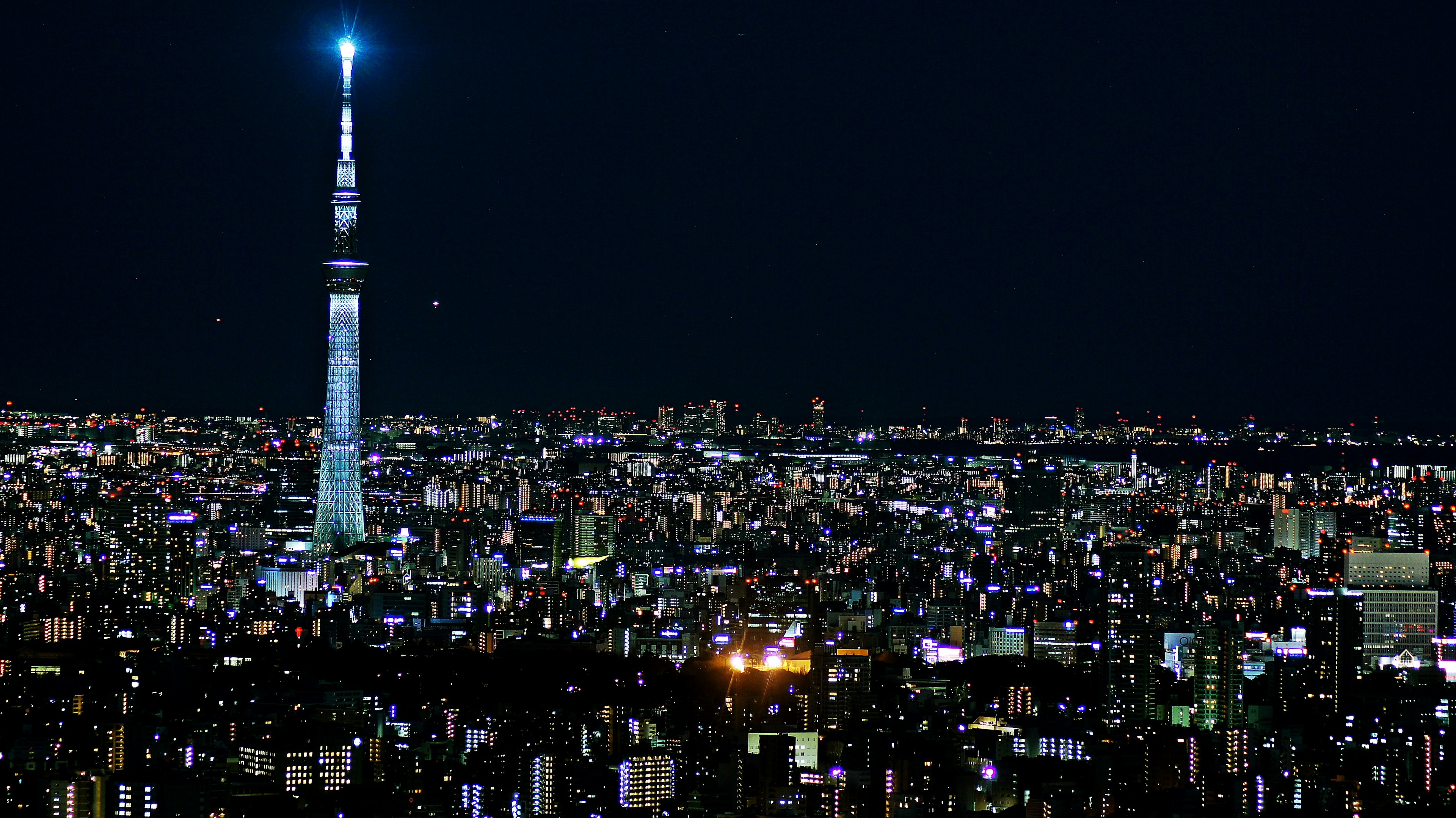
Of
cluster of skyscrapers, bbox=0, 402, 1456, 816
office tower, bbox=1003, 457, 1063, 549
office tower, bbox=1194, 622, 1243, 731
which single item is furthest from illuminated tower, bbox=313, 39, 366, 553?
office tower, bbox=1194, 622, 1243, 731

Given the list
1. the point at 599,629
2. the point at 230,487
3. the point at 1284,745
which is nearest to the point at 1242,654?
the point at 1284,745

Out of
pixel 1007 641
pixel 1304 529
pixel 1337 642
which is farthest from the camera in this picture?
pixel 1304 529

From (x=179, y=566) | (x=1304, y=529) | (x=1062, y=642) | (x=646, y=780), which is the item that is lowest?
(x=646, y=780)

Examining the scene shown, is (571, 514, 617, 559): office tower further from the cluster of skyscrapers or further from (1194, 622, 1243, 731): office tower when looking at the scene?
(1194, 622, 1243, 731): office tower

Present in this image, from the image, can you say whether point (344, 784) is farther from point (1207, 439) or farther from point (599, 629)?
point (1207, 439)

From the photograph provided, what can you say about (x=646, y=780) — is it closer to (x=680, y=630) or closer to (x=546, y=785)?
(x=546, y=785)

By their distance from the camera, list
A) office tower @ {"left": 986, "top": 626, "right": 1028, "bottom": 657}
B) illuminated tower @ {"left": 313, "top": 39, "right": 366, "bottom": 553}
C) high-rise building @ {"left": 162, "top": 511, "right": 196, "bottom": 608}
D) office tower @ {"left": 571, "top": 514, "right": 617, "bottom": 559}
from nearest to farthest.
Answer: office tower @ {"left": 986, "top": 626, "right": 1028, "bottom": 657} < high-rise building @ {"left": 162, "top": 511, "right": 196, "bottom": 608} < illuminated tower @ {"left": 313, "top": 39, "right": 366, "bottom": 553} < office tower @ {"left": 571, "top": 514, "right": 617, "bottom": 559}

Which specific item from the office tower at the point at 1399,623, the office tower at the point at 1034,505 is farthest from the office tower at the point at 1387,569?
the office tower at the point at 1034,505

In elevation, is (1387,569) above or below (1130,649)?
above

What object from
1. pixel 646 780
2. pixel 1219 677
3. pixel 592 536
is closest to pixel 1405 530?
pixel 592 536
